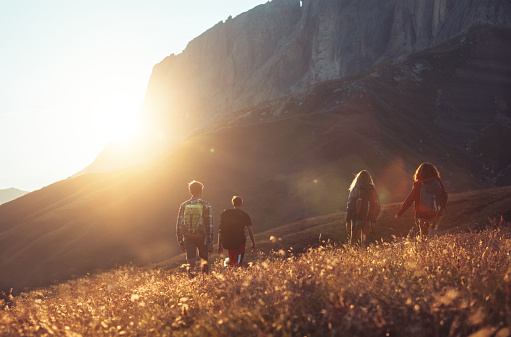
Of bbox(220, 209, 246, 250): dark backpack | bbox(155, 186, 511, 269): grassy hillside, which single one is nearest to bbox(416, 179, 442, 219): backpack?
bbox(220, 209, 246, 250): dark backpack

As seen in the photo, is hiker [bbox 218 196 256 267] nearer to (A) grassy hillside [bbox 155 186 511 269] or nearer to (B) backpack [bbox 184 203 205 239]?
(B) backpack [bbox 184 203 205 239]

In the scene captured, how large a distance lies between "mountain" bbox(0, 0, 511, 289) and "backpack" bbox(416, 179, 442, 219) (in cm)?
1185

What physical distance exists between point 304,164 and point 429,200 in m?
50.9

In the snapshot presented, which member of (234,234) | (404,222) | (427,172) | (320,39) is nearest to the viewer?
(427,172)

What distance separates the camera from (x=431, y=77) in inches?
3799

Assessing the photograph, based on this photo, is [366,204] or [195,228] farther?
[366,204]

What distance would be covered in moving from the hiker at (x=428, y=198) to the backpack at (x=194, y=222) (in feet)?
15.4

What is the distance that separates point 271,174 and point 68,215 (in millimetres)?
29764

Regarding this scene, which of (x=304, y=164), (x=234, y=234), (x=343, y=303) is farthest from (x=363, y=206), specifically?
(x=304, y=164)

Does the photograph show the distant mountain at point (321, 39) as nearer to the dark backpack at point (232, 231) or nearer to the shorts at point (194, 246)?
the dark backpack at point (232, 231)

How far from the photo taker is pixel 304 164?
59344 millimetres

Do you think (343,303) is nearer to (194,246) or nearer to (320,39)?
(194,246)

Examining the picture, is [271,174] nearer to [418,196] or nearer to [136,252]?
[136,252]

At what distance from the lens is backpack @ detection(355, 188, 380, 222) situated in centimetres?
899
